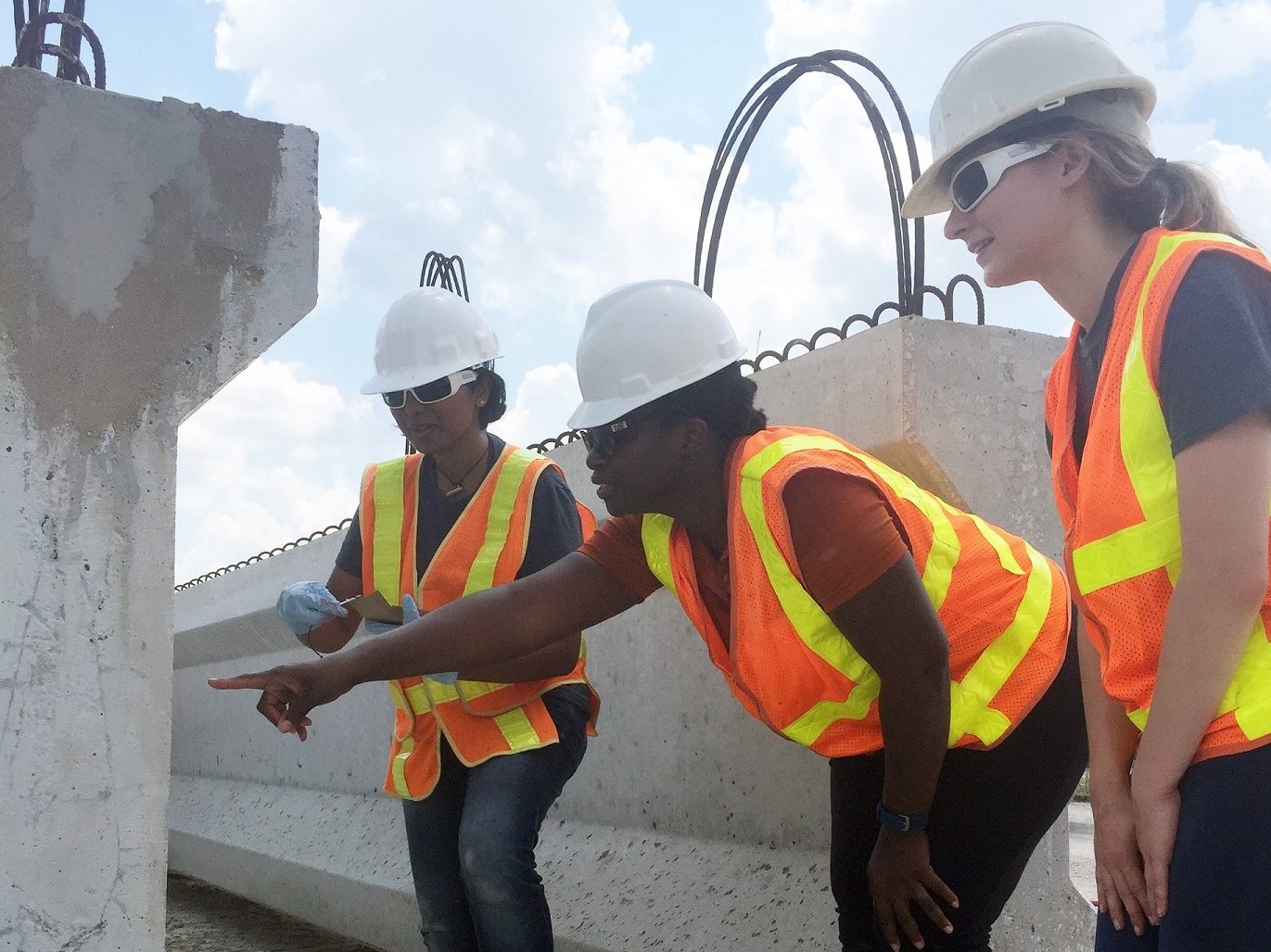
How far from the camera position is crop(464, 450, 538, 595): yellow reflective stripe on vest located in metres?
3.14

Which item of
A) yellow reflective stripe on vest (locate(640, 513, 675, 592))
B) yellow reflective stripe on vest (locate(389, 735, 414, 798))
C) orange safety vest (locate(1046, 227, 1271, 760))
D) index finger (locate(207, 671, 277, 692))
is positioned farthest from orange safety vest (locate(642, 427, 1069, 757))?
yellow reflective stripe on vest (locate(389, 735, 414, 798))

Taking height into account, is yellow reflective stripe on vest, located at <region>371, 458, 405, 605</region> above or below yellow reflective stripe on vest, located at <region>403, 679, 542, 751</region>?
above

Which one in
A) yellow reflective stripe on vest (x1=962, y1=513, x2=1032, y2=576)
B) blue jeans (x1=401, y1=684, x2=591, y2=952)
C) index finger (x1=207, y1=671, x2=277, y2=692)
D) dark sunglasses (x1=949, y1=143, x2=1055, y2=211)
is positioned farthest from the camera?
blue jeans (x1=401, y1=684, x2=591, y2=952)

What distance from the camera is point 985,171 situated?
6.23 ft

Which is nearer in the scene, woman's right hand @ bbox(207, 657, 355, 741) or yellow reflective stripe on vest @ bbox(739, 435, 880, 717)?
yellow reflective stripe on vest @ bbox(739, 435, 880, 717)

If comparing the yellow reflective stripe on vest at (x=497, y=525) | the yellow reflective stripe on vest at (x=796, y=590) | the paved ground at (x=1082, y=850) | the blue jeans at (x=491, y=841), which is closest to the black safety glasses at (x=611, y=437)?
the yellow reflective stripe on vest at (x=796, y=590)

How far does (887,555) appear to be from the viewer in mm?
2047

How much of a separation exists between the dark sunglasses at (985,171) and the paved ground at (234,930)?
13.1ft

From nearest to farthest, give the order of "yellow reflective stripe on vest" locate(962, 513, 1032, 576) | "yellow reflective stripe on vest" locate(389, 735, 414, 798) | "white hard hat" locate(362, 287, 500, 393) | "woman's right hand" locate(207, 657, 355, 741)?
"yellow reflective stripe on vest" locate(962, 513, 1032, 576) < "woman's right hand" locate(207, 657, 355, 741) < "yellow reflective stripe on vest" locate(389, 735, 414, 798) < "white hard hat" locate(362, 287, 500, 393)

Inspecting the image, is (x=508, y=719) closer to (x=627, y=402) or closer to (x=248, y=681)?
(x=248, y=681)

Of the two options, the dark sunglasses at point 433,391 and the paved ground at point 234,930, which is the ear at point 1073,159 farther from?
the paved ground at point 234,930

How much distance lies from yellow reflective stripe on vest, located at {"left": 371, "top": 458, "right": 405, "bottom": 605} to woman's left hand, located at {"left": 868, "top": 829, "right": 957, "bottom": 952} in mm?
1573

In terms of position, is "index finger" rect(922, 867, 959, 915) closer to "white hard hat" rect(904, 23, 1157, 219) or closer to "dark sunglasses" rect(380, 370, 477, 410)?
"white hard hat" rect(904, 23, 1157, 219)

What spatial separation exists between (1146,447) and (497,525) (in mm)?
1868
